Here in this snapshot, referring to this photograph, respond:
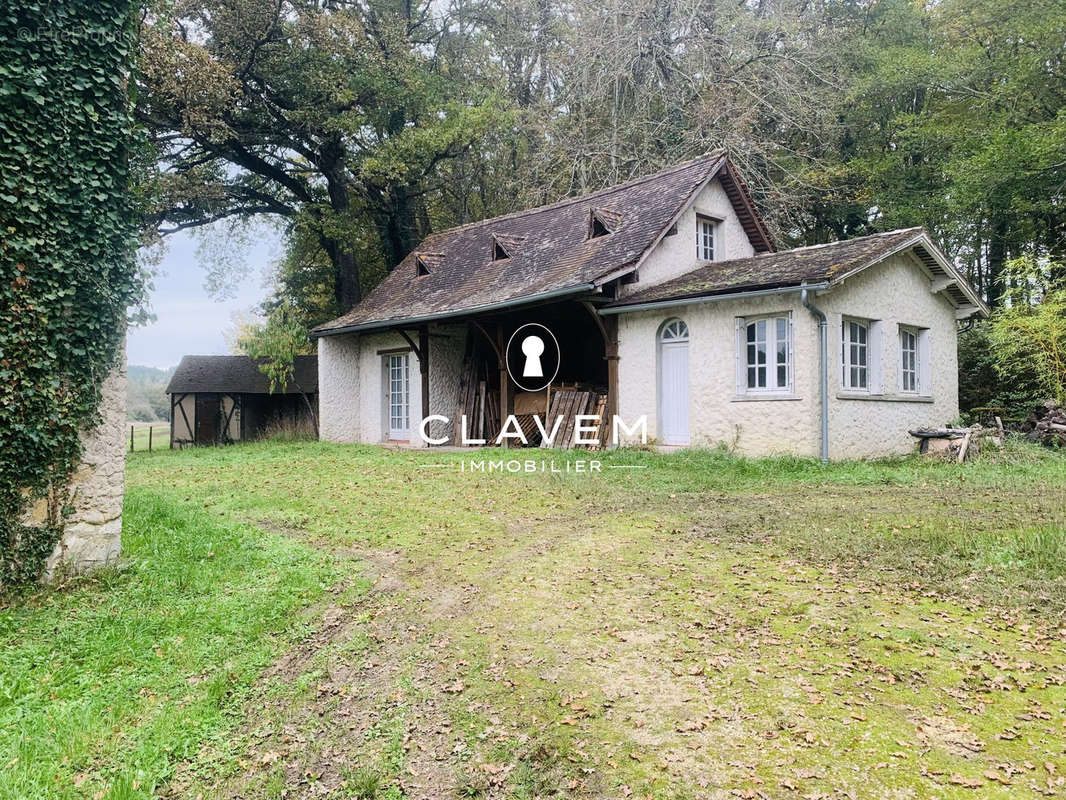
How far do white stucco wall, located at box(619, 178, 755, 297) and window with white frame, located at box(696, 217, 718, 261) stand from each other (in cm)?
12

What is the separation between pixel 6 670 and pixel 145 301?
9.97ft

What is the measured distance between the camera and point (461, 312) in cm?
1406

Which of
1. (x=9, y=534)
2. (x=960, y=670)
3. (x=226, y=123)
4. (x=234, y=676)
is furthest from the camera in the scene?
(x=226, y=123)

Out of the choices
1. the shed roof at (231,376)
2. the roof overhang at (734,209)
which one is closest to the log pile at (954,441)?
the roof overhang at (734,209)

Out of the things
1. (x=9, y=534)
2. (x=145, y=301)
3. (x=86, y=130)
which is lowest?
(x=9, y=534)

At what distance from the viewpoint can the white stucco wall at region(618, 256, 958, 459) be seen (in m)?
11.2

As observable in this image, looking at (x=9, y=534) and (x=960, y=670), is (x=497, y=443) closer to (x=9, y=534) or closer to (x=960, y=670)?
(x=9, y=534)

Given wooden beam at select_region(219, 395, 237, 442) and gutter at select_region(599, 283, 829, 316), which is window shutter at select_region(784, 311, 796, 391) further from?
wooden beam at select_region(219, 395, 237, 442)

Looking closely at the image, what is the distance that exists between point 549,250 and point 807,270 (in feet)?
19.9

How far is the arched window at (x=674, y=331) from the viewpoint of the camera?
12781 mm

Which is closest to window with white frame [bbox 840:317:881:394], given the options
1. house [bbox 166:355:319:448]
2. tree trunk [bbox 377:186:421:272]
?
tree trunk [bbox 377:186:421:272]

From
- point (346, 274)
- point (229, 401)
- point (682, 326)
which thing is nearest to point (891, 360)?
point (682, 326)

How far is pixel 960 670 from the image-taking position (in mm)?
3787

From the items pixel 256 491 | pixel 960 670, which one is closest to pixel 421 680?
pixel 960 670
